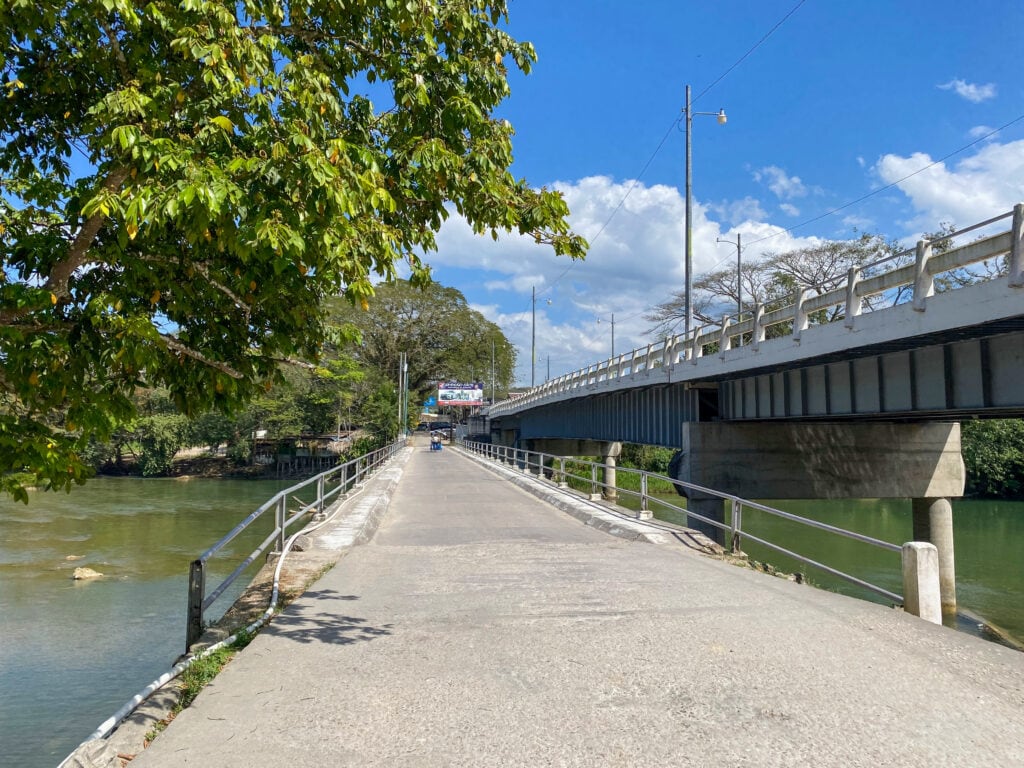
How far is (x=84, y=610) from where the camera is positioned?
62.5 feet

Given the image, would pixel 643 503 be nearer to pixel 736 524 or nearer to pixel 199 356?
pixel 736 524

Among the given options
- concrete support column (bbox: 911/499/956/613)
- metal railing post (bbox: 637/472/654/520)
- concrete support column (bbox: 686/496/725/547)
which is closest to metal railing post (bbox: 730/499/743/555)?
metal railing post (bbox: 637/472/654/520)

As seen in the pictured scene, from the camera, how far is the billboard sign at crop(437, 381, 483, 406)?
292 feet

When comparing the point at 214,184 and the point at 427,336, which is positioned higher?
the point at 427,336

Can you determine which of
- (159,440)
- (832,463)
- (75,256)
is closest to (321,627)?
(75,256)

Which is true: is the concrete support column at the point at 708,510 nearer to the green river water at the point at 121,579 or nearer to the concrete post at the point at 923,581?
the green river water at the point at 121,579

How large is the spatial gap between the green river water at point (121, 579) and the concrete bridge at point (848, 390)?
11.9 ft

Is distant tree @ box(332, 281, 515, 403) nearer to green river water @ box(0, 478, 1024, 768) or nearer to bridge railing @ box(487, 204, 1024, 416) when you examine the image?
green river water @ box(0, 478, 1024, 768)

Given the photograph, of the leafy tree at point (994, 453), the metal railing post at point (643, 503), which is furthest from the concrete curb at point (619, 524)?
the leafy tree at point (994, 453)

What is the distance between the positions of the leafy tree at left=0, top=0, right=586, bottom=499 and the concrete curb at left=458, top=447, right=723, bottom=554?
6.74 metres

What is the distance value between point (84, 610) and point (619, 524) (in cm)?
1432

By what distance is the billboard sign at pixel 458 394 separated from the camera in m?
88.9

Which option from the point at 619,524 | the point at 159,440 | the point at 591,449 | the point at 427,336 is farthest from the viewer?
the point at 427,336

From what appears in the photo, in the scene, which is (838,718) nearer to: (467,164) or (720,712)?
(720,712)
